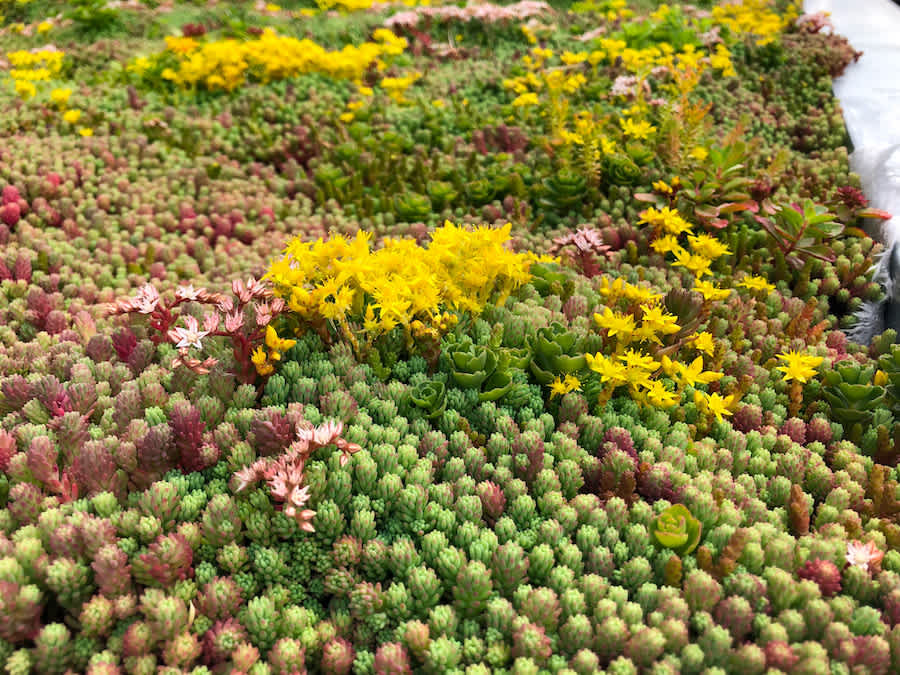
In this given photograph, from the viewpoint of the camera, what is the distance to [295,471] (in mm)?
1968

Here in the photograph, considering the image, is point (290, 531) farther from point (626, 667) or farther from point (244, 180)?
point (244, 180)

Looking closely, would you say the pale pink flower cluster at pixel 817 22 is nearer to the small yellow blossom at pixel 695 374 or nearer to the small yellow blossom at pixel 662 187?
the small yellow blossom at pixel 662 187

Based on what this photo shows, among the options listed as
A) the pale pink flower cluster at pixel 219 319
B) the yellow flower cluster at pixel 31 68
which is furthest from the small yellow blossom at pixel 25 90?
the pale pink flower cluster at pixel 219 319

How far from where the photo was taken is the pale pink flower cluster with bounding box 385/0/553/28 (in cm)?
768

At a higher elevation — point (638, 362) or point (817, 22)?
point (817, 22)

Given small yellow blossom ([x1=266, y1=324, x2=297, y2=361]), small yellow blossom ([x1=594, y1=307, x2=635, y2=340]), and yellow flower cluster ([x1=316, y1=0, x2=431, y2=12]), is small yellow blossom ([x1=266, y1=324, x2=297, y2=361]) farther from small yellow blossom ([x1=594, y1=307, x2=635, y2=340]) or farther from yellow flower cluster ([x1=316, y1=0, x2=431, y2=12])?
yellow flower cluster ([x1=316, y1=0, x2=431, y2=12])

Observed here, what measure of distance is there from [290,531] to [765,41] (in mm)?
6556

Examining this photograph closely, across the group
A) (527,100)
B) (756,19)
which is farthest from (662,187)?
(756,19)

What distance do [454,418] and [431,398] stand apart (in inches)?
4.4

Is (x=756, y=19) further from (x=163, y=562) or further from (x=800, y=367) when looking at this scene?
(x=163, y=562)

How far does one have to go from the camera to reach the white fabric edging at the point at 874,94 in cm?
418

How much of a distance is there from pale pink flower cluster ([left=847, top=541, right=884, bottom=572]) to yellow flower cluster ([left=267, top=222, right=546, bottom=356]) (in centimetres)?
153

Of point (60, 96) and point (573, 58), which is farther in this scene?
point (573, 58)

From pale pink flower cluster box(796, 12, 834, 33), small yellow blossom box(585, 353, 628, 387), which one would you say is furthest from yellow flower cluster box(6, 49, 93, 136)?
pale pink flower cluster box(796, 12, 834, 33)
